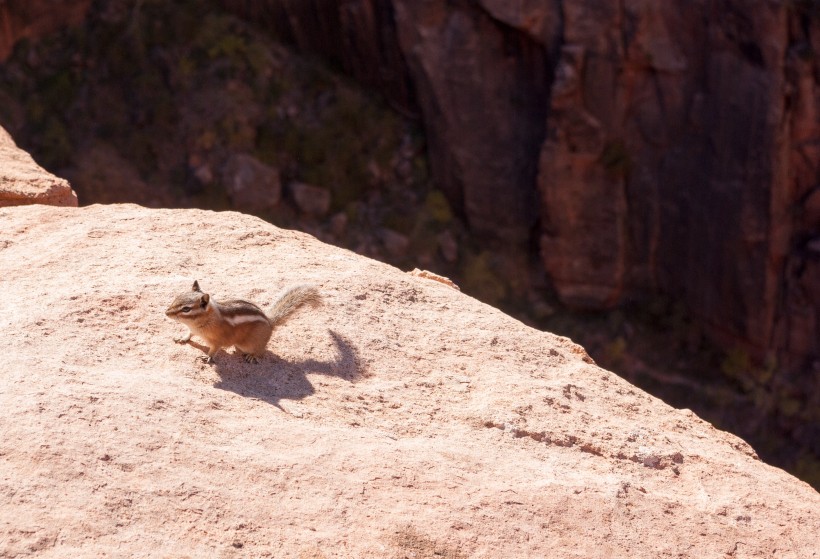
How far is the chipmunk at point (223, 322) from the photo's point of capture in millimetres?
4875

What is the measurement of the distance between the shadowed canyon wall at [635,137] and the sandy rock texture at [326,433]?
1280 cm

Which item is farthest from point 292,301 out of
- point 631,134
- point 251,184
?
point 631,134

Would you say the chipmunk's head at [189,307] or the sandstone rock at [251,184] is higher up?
the chipmunk's head at [189,307]

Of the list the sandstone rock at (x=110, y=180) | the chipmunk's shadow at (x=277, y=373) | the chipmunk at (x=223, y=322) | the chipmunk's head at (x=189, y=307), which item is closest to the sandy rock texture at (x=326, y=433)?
the chipmunk's shadow at (x=277, y=373)

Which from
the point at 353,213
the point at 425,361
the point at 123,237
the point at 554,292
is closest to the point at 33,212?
the point at 123,237

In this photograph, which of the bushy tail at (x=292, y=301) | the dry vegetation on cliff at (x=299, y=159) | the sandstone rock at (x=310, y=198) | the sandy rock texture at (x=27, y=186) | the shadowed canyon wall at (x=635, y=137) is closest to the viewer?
the bushy tail at (x=292, y=301)

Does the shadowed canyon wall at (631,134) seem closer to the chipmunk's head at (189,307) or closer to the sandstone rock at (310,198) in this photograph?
the sandstone rock at (310,198)

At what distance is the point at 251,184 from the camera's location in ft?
61.9

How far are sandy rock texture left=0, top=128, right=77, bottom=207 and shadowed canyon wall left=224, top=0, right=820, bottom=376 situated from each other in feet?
39.4

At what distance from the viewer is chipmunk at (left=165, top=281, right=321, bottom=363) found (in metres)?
4.88

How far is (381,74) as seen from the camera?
66.8 ft

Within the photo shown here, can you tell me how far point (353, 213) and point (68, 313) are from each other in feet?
46.9

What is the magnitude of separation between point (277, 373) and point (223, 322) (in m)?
0.41

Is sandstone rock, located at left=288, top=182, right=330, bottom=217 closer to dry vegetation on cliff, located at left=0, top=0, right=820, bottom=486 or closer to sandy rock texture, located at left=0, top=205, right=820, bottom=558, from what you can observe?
dry vegetation on cliff, located at left=0, top=0, right=820, bottom=486
